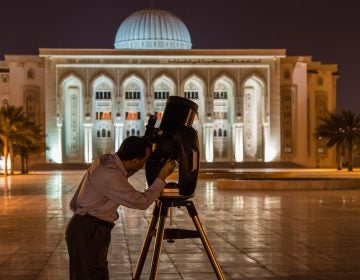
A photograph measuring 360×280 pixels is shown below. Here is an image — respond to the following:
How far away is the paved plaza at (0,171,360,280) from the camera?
316 inches

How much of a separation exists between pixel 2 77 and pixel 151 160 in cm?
6391

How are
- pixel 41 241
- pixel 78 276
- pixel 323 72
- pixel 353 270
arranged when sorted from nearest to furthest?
pixel 78 276 → pixel 353 270 → pixel 41 241 → pixel 323 72

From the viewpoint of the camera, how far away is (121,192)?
17.1 feet

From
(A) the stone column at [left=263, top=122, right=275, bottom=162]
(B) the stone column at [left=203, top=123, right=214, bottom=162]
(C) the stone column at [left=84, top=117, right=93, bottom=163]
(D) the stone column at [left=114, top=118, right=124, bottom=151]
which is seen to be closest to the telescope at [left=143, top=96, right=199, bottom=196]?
(D) the stone column at [left=114, top=118, right=124, bottom=151]

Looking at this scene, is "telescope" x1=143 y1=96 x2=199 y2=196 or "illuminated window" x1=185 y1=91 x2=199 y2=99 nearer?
"telescope" x1=143 y1=96 x2=199 y2=196

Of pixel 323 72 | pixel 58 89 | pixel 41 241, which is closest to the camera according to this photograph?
pixel 41 241

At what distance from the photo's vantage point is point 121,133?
67.2m

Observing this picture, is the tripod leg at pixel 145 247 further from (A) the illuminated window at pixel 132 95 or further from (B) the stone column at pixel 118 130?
(A) the illuminated window at pixel 132 95

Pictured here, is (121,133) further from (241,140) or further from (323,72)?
(323,72)

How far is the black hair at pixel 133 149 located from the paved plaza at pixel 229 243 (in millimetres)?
2670

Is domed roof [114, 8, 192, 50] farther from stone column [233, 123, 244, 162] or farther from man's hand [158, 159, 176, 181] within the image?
man's hand [158, 159, 176, 181]

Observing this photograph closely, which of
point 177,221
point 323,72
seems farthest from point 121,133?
point 177,221

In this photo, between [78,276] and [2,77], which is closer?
[78,276]

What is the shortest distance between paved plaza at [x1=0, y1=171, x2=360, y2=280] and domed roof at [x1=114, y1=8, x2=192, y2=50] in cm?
5354
